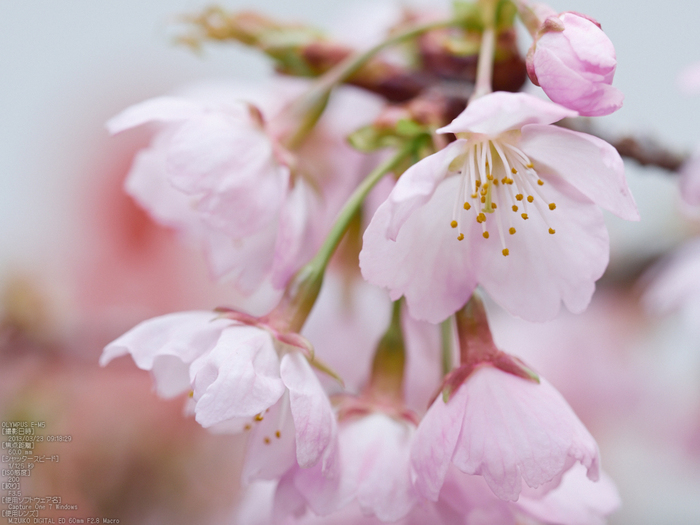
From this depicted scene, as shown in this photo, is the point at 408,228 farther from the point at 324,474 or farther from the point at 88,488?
the point at 88,488

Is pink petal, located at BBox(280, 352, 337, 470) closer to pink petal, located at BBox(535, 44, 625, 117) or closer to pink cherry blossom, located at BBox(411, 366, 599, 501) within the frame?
pink cherry blossom, located at BBox(411, 366, 599, 501)

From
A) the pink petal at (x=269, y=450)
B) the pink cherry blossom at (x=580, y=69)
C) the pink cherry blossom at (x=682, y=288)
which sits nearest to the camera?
the pink cherry blossom at (x=580, y=69)

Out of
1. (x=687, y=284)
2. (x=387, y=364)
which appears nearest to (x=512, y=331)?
(x=687, y=284)

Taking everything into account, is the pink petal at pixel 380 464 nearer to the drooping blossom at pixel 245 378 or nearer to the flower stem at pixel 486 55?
the drooping blossom at pixel 245 378

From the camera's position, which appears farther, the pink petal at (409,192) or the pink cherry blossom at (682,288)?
the pink cherry blossom at (682,288)

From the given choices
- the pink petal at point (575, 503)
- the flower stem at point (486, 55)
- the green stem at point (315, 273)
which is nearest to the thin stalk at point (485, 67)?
the flower stem at point (486, 55)

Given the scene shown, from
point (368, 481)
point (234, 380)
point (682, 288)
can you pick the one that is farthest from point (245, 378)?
point (682, 288)

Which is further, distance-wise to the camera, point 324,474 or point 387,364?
point 387,364

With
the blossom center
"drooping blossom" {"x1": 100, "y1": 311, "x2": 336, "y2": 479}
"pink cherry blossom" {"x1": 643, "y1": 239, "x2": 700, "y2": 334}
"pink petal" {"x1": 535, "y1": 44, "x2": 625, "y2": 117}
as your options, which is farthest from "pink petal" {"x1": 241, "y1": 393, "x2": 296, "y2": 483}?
"pink cherry blossom" {"x1": 643, "y1": 239, "x2": 700, "y2": 334}
